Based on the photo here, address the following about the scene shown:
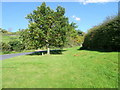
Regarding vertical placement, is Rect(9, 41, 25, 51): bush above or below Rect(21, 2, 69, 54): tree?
below

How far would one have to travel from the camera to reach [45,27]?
15375 mm

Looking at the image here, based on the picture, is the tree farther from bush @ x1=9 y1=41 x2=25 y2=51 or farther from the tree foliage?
bush @ x1=9 y1=41 x2=25 y2=51

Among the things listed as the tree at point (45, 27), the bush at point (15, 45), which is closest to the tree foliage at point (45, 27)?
the tree at point (45, 27)

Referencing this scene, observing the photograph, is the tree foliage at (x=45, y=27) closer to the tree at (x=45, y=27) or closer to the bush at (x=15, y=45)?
the tree at (x=45, y=27)

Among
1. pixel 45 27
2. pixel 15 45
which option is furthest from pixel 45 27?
pixel 15 45

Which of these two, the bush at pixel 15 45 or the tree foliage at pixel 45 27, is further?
the bush at pixel 15 45

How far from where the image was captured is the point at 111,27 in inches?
466

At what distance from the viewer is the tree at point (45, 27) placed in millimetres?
15258

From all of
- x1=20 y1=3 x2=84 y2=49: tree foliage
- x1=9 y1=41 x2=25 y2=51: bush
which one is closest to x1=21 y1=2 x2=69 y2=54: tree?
x1=20 y1=3 x2=84 y2=49: tree foliage

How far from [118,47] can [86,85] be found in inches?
404

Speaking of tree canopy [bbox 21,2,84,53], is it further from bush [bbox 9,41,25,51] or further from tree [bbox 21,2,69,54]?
bush [bbox 9,41,25,51]

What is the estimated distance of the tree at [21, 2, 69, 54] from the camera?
15.3 meters

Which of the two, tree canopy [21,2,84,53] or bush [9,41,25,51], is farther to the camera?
Answer: bush [9,41,25,51]

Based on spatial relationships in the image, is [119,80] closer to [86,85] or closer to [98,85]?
[98,85]
